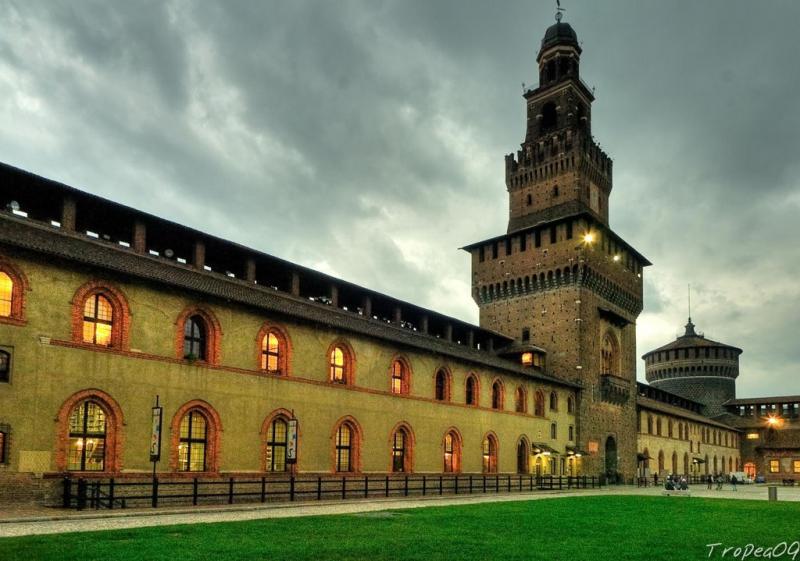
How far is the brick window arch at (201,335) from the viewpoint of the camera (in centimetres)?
2769

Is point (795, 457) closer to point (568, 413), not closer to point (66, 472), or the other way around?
point (568, 413)

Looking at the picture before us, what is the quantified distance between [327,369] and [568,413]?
25.7 m

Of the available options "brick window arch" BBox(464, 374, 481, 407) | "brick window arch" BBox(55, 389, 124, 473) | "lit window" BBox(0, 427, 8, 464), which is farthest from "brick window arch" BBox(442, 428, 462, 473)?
"lit window" BBox(0, 427, 8, 464)

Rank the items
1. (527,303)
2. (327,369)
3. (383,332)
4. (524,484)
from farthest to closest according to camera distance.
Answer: (527,303)
(524,484)
(383,332)
(327,369)

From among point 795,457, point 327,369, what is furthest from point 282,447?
point 795,457

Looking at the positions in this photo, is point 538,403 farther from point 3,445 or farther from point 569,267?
point 3,445

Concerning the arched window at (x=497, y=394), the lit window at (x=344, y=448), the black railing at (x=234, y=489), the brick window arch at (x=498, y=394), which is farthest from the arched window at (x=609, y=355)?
the lit window at (x=344, y=448)

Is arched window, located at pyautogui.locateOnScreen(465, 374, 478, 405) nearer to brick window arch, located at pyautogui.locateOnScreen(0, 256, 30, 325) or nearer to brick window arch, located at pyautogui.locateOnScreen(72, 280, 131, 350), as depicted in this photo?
brick window arch, located at pyautogui.locateOnScreen(72, 280, 131, 350)

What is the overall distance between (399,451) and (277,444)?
880cm

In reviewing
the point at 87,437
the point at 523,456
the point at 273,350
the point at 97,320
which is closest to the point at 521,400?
the point at 523,456

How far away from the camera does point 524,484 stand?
45344 mm

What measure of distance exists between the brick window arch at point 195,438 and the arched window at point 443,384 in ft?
51.6

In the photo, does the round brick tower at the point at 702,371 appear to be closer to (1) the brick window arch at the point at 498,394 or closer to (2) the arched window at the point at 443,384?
(1) the brick window arch at the point at 498,394

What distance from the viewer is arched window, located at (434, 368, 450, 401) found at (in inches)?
1609
